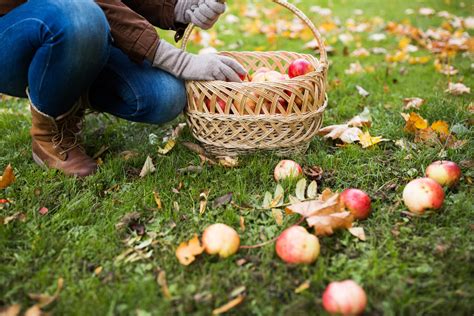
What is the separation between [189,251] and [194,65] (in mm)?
847

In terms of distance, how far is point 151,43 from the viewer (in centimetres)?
189

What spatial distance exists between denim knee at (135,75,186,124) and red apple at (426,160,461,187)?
1.12 m

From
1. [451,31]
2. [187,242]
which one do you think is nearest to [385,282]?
[187,242]

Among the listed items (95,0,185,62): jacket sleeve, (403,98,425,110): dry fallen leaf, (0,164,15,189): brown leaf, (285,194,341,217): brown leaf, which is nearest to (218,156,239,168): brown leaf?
(285,194,341,217): brown leaf

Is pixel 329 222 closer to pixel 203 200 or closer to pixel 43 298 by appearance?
pixel 203 200

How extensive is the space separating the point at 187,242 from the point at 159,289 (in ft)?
0.76

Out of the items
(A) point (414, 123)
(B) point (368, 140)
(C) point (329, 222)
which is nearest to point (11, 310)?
(C) point (329, 222)

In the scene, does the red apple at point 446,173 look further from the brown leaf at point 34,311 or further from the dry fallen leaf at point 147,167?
the brown leaf at point 34,311

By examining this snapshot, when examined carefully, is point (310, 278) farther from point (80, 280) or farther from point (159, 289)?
point (80, 280)

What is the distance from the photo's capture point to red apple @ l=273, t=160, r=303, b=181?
6.17 ft

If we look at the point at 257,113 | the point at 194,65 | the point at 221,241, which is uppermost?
the point at 194,65

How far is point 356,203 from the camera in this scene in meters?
1.62

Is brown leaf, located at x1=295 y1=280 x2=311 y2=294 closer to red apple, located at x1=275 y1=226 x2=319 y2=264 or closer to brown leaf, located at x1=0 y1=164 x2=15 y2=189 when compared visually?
red apple, located at x1=275 y1=226 x2=319 y2=264

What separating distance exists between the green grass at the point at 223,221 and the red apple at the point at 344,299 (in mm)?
44
